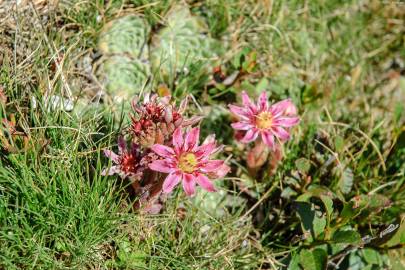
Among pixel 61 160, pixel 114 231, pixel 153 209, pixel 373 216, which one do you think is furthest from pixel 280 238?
pixel 61 160

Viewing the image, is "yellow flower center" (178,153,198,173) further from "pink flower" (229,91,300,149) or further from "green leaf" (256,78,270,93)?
"green leaf" (256,78,270,93)

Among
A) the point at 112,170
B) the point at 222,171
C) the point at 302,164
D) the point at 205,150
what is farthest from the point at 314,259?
the point at 112,170

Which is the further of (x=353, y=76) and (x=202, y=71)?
(x=353, y=76)

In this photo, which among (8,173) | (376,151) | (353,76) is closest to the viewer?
(8,173)

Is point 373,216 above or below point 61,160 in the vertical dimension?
below

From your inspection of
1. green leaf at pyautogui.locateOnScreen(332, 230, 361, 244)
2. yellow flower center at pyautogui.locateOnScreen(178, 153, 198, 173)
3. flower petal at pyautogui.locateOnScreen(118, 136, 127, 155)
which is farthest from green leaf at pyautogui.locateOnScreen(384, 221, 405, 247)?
flower petal at pyautogui.locateOnScreen(118, 136, 127, 155)

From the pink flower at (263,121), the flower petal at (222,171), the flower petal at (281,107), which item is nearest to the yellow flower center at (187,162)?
the flower petal at (222,171)

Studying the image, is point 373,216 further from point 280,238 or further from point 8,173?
point 8,173

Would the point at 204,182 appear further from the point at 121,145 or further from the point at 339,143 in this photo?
the point at 339,143
